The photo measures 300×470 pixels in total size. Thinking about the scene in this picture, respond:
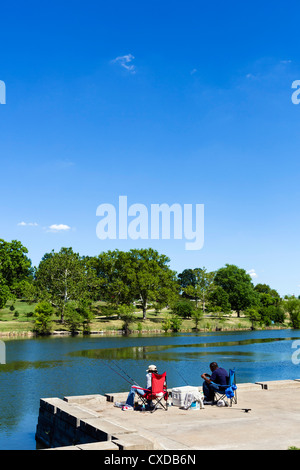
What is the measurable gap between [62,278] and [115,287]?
14.4 meters

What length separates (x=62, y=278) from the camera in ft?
287

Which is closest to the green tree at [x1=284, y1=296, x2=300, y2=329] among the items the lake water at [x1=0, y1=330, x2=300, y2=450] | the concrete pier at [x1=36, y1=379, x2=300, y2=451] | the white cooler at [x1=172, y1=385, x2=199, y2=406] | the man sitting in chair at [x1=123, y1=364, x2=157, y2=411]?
the lake water at [x1=0, y1=330, x2=300, y2=450]

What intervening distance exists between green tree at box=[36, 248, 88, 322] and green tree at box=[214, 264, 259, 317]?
46899 mm

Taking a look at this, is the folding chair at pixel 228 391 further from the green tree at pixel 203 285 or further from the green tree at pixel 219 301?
the green tree at pixel 203 285

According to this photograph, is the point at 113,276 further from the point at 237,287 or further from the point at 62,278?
the point at 237,287

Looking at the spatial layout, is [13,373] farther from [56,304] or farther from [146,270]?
[146,270]

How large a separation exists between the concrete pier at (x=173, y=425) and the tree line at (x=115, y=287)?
2310 inches

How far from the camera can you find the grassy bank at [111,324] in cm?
7125

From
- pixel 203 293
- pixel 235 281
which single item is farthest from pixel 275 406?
pixel 235 281

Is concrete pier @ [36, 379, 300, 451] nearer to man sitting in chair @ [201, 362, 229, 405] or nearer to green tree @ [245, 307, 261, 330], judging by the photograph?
man sitting in chair @ [201, 362, 229, 405]

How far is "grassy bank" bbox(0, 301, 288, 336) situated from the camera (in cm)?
7125

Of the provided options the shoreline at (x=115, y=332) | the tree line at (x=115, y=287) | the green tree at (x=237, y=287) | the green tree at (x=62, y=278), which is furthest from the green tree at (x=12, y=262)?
the green tree at (x=237, y=287)

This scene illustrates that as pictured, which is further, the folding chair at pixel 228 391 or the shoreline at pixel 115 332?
the shoreline at pixel 115 332

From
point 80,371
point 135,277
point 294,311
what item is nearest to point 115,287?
point 135,277
